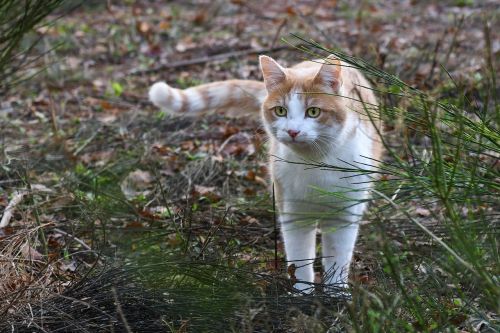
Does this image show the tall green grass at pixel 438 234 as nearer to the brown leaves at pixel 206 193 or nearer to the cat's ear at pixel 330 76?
the cat's ear at pixel 330 76

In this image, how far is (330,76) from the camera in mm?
3273

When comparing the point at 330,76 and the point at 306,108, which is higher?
the point at 330,76

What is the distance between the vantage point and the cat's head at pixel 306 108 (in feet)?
10.6

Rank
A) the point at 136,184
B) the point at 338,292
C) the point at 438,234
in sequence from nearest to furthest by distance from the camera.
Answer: the point at 438,234
the point at 338,292
the point at 136,184

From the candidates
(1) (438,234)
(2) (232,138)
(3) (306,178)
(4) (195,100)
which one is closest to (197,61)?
(2) (232,138)

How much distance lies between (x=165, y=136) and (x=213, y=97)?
3.55 feet

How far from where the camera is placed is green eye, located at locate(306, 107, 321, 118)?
331 cm

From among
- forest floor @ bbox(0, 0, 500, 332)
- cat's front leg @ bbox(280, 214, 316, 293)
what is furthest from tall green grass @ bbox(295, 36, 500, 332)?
cat's front leg @ bbox(280, 214, 316, 293)

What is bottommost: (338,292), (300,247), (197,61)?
(197,61)

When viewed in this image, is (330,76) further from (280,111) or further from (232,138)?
(232,138)

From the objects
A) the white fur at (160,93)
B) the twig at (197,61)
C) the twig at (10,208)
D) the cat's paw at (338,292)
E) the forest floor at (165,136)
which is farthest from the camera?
the twig at (197,61)

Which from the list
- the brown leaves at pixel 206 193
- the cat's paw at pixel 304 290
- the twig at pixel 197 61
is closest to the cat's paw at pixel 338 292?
the cat's paw at pixel 304 290

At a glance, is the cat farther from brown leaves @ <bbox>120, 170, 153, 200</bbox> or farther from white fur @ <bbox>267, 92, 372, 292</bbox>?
brown leaves @ <bbox>120, 170, 153, 200</bbox>

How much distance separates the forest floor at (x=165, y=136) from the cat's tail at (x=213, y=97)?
0.79ft
